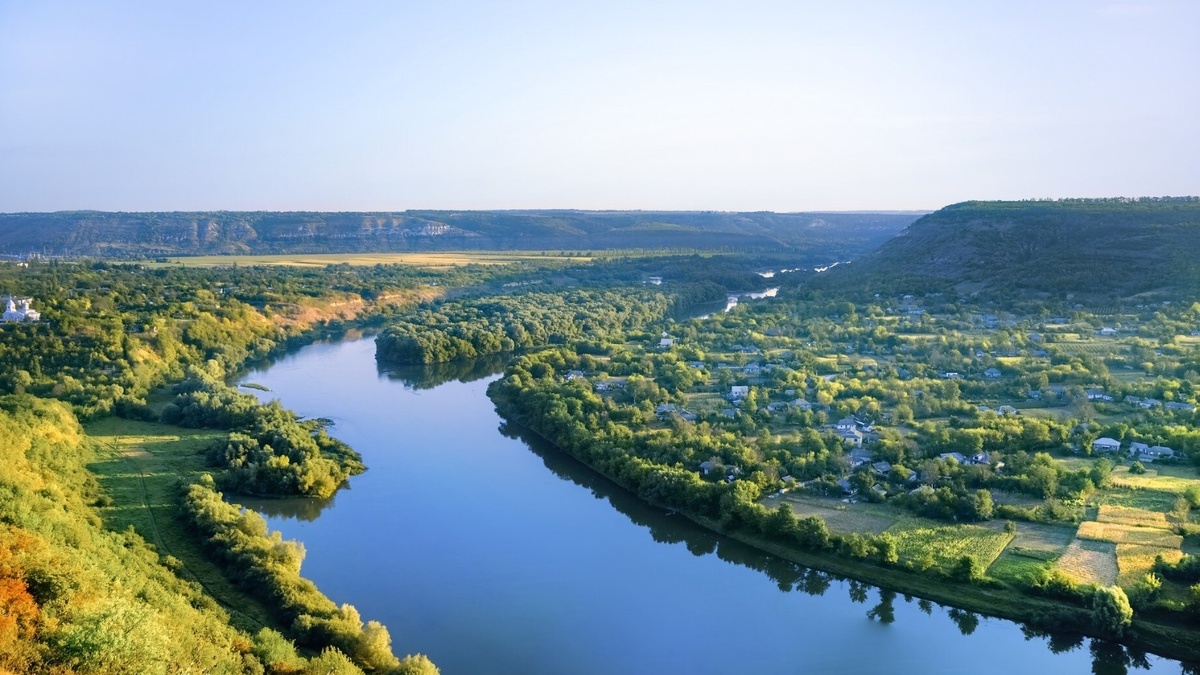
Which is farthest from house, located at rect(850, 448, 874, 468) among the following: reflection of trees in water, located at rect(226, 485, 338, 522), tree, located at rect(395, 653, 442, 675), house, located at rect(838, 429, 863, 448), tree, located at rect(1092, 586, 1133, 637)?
reflection of trees in water, located at rect(226, 485, 338, 522)

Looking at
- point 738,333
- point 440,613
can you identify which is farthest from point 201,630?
point 738,333

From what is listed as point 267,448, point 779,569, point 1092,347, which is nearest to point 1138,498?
point 779,569

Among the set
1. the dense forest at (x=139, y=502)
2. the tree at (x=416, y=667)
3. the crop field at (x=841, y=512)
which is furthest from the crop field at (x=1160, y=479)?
the dense forest at (x=139, y=502)

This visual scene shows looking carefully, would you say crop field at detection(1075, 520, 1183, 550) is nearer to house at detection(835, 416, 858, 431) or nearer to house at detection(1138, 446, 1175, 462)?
house at detection(1138, 446, 1175, 462)

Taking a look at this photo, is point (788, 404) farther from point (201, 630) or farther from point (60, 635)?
point (60, 635)

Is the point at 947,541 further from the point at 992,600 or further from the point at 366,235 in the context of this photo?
the point at 366,235

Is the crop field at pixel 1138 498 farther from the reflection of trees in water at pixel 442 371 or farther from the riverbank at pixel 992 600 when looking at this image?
the reflection of trees in water at pixel 442 371

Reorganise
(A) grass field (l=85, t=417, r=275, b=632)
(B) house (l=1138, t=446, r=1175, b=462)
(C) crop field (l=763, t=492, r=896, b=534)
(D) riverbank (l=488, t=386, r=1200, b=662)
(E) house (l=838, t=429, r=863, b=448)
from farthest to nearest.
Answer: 1. (E) house (l=838, t=429, r=863, b=448)
2. (B) house (l=1138, t=446, r=1175, b=462)
3. (C) crop field (l=763, t=492, r=896, b=534)
4. (A) grass field (l=85, t=417, r=275, b=632)
5. (D) riverbank (l=488, t=386, r=1200, b=662)
